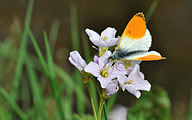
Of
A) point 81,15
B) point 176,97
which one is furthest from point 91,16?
point 176,97

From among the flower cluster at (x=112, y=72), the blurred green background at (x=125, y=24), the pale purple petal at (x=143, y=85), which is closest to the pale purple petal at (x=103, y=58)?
the flower cluster at (x=112, y=72)

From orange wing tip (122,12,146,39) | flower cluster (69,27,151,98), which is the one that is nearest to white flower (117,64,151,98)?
flower cluster (69,27,151,98)

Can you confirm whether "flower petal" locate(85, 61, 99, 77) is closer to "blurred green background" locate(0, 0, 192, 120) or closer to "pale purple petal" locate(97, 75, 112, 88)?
"pale purple petal" locate(97, 75, 112, 88)

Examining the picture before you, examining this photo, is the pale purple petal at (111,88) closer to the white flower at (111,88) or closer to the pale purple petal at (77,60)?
the white flower at (111,88)

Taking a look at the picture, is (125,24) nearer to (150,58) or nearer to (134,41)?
(134,41)

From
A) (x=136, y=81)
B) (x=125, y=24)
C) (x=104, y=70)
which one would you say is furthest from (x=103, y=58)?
(x=125, y=24)
